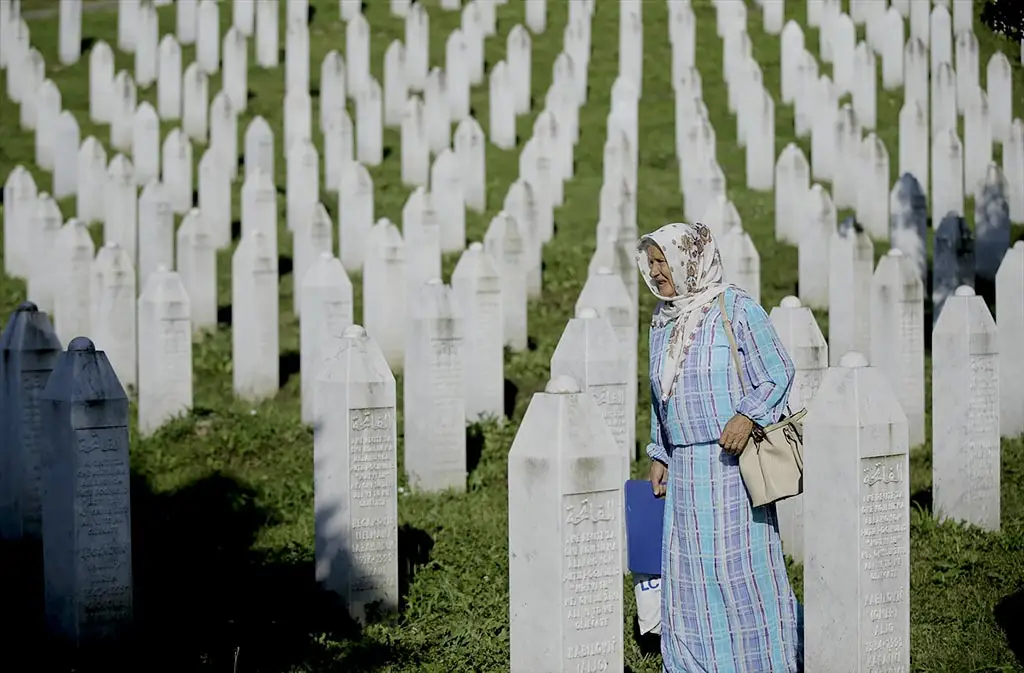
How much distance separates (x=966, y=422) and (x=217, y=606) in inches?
175

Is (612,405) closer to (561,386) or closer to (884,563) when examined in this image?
(884,563)

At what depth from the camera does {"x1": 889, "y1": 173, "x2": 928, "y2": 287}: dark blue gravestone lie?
1589cm

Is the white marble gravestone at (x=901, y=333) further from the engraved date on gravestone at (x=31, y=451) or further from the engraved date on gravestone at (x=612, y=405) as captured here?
the engraved date on gravestone at (x=31, y=451)

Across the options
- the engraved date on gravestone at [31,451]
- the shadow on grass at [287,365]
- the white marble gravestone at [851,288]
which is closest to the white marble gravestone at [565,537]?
the engraved date on gravestone at [31,451]

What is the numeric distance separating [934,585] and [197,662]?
3.77 meters

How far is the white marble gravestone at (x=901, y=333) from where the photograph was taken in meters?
11.4

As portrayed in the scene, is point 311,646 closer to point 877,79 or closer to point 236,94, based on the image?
point 236,94

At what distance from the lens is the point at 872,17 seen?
25.0m

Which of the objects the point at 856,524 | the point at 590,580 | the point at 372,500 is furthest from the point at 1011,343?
the point at 590,580

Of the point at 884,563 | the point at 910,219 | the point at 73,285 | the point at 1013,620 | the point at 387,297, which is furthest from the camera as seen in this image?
the point at 910,219

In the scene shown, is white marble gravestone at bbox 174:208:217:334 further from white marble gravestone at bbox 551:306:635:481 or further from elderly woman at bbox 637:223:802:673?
elderly woman at bbox 637:223:802:673

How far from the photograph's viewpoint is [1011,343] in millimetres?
11492

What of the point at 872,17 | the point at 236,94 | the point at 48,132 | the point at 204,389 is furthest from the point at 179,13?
the point at 204,389

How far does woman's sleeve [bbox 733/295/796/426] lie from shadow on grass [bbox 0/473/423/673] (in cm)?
257
